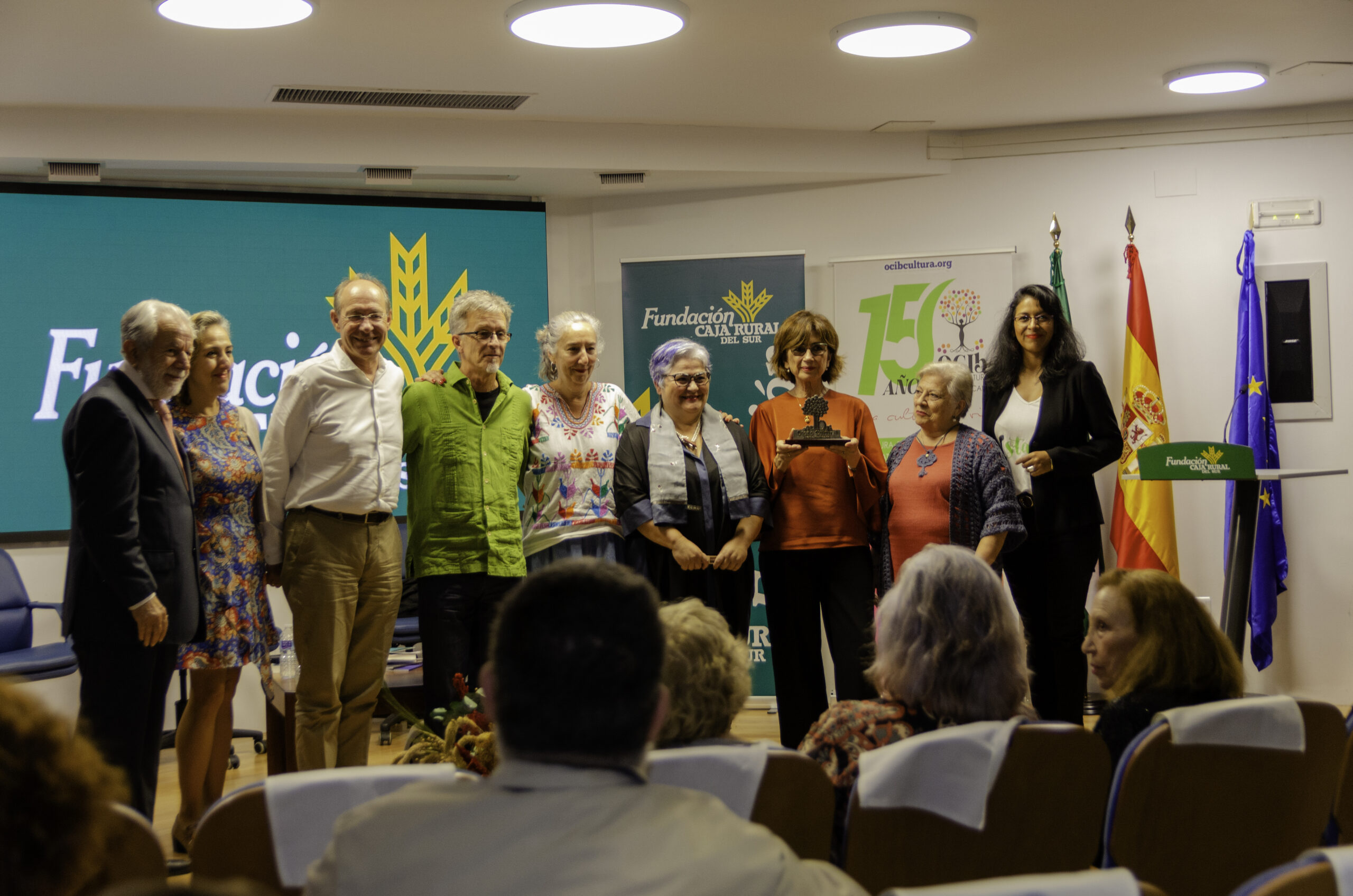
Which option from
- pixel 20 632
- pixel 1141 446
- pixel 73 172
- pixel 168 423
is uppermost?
pixel 73 172

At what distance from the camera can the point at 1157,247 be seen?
18.8 ft

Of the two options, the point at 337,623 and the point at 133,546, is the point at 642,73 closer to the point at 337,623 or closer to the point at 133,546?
the point at 337,623

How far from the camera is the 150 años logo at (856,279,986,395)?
18.9 ft

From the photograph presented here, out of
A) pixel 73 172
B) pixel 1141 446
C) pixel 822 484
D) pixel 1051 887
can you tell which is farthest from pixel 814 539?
pixel 73 172

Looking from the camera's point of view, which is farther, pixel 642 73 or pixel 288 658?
pixel 642 73

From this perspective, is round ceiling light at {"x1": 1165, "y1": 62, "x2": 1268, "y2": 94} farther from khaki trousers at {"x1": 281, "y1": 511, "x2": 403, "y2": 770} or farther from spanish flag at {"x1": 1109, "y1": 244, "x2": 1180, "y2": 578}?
khaki trousers at {"x1": 281, "y1": 511, "x2": 403, "y2": 770}

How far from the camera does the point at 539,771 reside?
3.34ft

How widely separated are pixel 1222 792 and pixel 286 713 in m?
2.91

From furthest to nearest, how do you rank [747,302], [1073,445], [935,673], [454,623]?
[747,302] < [1073,445] < [454,623] < [935,673]

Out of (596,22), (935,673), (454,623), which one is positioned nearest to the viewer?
(935,673)

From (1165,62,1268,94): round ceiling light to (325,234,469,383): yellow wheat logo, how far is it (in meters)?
3.44

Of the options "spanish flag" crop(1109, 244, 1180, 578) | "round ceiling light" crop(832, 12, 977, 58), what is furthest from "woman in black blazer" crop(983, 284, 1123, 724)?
"spanish flag" crop(1109, 244, 1180, 578)

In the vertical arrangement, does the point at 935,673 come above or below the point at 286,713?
above

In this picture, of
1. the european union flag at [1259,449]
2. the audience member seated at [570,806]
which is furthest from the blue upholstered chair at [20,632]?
the european union flag at [1259,449]
